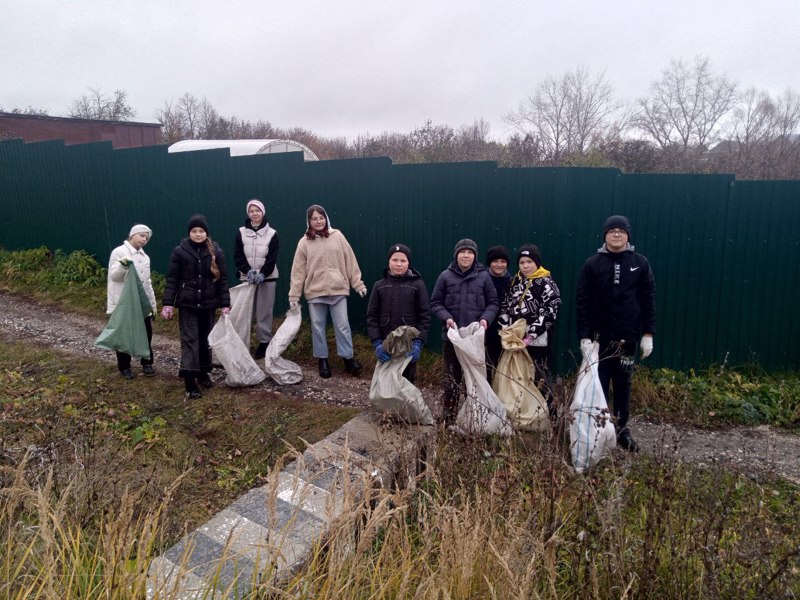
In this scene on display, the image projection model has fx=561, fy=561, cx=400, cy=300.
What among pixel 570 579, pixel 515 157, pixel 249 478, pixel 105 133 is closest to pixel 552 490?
pixel 570 579

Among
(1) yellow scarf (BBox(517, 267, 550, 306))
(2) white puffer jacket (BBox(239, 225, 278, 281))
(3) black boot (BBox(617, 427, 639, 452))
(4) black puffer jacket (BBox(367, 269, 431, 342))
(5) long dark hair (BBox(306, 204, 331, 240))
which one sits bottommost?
(3) black boot (BBox(617, 427, 639, 452))

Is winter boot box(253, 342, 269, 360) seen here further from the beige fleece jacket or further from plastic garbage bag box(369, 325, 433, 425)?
plastic garbage bag box(369, 325, 433, 425)

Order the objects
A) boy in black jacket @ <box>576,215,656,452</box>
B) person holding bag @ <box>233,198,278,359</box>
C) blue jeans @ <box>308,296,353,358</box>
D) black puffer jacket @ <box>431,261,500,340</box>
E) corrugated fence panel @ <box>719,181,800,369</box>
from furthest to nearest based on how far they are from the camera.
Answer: person holding bag @ <box>233,198,278,359</box> → blue jeans @ <box>308,296,353,358</box> → corrugated fence panel @ <box>719,181,800,369</box> → black puffer jacket @ <box>431,261,500,340</box> → boy in black jacket @ <box>576,215,656,452</box>

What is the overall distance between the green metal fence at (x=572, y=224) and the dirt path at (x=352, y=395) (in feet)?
3.11

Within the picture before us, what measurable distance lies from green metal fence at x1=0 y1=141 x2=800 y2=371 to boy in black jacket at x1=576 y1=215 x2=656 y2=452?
2.73ft

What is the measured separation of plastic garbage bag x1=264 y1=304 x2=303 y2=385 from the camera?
17.7ft

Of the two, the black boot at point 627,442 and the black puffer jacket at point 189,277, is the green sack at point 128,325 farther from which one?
the black boot at point 627,442

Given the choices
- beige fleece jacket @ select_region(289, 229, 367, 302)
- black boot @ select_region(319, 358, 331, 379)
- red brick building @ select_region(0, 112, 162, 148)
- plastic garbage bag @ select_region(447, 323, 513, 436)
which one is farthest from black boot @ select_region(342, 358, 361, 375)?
red brick building @ select_region(0, 112, 162, 148)

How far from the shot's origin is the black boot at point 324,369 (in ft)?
18.8

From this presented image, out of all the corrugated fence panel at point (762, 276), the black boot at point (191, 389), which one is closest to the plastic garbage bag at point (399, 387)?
the black boot at point (191, 389)

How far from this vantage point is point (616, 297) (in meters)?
4.05

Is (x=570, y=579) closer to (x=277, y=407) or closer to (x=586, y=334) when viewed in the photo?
(x=586, y=334)

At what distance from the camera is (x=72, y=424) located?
13.2 ft

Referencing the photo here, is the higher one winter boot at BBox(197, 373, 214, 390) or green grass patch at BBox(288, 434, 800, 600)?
green grass patch at BBox(288, 434, 800, 600)
